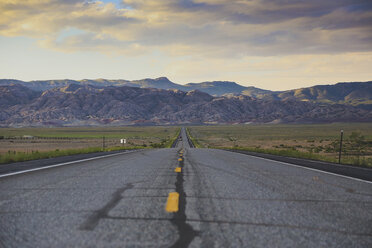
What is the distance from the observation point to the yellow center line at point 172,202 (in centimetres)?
427

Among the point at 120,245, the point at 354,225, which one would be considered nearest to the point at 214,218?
the point at 120,245

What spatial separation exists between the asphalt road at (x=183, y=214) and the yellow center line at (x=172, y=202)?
0.06 m

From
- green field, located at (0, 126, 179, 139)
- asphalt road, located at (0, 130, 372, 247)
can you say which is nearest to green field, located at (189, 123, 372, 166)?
asphalt road, located at (0, 130, 372, 247)

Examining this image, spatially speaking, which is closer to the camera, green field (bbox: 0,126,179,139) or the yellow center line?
the yellow center line

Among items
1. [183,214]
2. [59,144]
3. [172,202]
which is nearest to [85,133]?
[59,144]

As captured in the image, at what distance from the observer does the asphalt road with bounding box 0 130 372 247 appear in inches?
124

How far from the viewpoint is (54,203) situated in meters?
4.54

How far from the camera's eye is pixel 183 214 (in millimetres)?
4035

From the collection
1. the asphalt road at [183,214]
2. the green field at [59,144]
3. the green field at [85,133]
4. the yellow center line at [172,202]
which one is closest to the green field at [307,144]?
the asphalt road at [183,214]

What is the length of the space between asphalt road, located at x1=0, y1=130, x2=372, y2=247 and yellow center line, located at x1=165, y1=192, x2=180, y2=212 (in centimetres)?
6

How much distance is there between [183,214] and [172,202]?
67cm

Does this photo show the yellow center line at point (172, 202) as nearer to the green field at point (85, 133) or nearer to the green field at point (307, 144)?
the green field at point (307, 144)

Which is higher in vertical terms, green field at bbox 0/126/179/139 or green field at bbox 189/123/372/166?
green field at bbox 189/123/372/166

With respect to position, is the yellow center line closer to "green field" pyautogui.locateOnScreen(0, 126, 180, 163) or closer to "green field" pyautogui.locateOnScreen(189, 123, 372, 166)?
"green field" pyautogui.locateOnScreen(0, 126, 180, 163)
